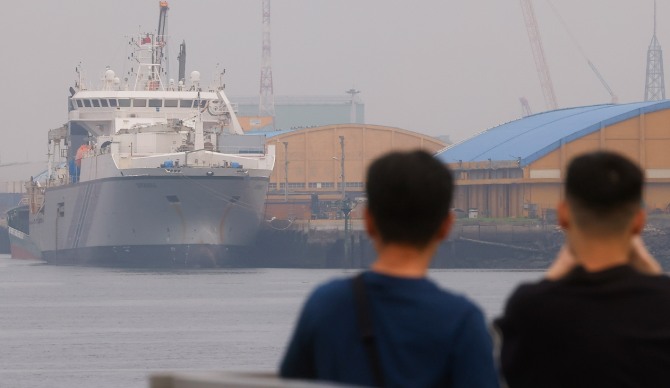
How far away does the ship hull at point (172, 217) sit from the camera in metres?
70.8

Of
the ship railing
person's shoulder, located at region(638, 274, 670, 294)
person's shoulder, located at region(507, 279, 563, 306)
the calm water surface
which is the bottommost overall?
the calm water surface

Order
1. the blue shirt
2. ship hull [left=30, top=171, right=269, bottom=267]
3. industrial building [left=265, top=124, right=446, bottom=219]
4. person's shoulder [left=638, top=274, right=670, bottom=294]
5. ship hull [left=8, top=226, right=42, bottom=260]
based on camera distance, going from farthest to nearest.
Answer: industrial building [left=265, top=124, right=446, bottom=219]
ship hull [left=8, top=226, right=42, bottom=260]
ship hull [left=30, top=171, right=269, bottom=267]
person's shoulder [left=638, top=274, right=670, bottom=294]
the blue shirt

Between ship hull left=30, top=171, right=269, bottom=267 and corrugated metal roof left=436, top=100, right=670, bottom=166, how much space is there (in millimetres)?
12965

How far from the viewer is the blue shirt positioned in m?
3.88

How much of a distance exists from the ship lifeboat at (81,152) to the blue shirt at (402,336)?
77.5 metres

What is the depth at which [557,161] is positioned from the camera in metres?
84.0

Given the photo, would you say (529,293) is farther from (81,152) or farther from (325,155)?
(325,155)

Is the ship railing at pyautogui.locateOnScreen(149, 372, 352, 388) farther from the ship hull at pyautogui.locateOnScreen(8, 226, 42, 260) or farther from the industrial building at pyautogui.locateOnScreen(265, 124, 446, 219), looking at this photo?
the industrial building at pyautogui.locateOnScreen(265, 124, 446, 219)

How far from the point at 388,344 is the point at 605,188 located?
74cm

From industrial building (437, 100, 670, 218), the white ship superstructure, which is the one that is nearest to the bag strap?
the white ship superstructure

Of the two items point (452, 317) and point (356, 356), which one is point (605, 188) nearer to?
point (452, 317)

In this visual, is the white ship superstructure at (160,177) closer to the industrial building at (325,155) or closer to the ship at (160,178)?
the ship at (160,178)

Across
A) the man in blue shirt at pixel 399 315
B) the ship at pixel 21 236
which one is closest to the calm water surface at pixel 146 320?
the man in blue shirt at pixel 399 315

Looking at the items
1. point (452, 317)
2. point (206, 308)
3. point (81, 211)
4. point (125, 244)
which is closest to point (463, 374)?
point (452, 317)
